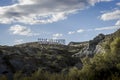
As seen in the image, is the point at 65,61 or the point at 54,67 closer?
the point at 54,67

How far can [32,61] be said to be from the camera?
64875mm

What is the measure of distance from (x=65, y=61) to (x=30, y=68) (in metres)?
22.8

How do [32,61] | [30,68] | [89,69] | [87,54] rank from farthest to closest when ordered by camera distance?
[87,54] → [32,61] → [30,68] → [89,69]

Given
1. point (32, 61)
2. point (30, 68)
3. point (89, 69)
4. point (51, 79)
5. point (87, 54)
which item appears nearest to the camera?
point (51, 79)

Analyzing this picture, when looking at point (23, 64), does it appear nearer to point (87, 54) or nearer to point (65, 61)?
point (65, 61)

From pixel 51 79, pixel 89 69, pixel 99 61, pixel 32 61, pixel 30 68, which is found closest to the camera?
pixel 51 79

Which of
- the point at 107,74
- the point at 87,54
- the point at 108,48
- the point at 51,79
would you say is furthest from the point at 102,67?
the point at 87,54

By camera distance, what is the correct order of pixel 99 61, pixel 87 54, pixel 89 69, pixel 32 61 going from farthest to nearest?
1. pixel 87 54
2. pixel 32 61
3. pixel 99 61
4. pixel 89 69

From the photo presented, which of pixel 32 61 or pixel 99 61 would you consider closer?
pixel 99 61

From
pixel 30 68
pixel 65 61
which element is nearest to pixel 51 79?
pixel 30 68

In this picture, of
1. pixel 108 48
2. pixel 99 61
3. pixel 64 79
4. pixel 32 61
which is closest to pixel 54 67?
pixel 32 61

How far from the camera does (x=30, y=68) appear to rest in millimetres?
54688

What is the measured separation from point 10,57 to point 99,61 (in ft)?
80.4

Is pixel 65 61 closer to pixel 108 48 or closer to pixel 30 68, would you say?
pixel 108 48
